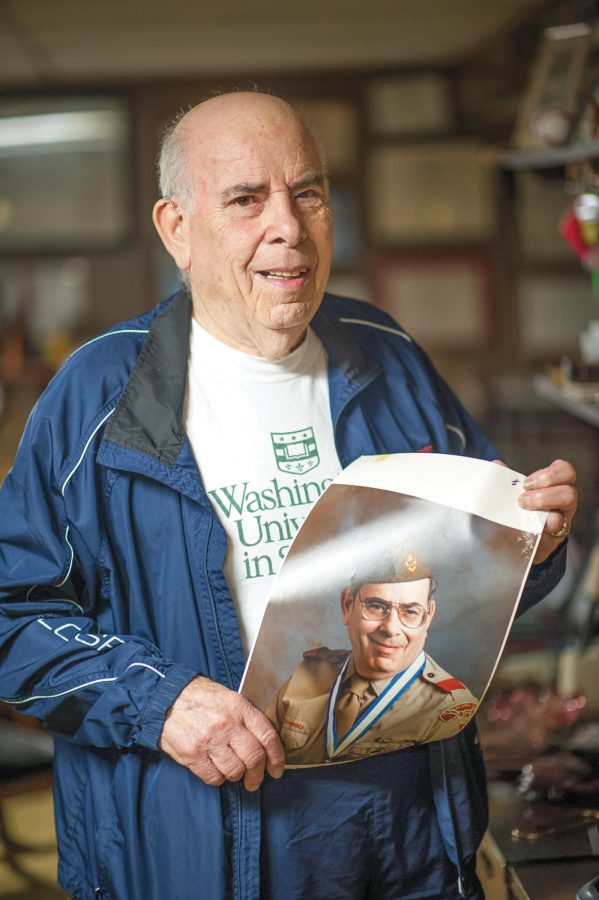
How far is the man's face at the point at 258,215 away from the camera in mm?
1284

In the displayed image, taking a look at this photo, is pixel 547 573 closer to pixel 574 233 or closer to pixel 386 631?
pixel 386 631

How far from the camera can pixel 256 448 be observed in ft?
4.38

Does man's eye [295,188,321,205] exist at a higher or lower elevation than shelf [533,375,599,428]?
higher

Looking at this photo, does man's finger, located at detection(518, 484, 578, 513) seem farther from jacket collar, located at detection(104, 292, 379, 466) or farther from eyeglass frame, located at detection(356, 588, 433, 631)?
jacket collar, located at detection(104, 292, 379, 466)

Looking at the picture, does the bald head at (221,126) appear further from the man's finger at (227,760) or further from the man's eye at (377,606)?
the man's finger at (227,760)

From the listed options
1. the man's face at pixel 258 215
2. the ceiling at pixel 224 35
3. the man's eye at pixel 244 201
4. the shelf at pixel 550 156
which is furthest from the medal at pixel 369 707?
the ceiling at pixel 224 35

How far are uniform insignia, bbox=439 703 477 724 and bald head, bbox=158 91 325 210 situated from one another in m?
0.71

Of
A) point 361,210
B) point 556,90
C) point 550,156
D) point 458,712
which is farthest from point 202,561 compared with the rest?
point 361,210

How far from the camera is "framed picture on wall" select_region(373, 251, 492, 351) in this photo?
5.37 metres

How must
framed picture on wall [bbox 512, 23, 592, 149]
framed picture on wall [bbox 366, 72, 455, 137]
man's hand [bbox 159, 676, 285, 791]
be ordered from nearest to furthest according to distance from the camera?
man's hand [bbox 159, 676, 285, 791] → framed picture on wall [bbox 512, 23, 592, 149] → framed picture on wall [bbox 366, 72, 455, 137]

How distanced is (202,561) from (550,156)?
1668 millimetres

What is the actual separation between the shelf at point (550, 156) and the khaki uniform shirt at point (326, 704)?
1490 mm

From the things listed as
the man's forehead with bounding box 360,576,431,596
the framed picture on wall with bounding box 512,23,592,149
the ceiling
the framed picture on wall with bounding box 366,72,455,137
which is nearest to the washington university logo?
the man's forehead with bounding box 360,576,431,596

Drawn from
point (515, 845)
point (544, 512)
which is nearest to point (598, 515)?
point (515, 845)
